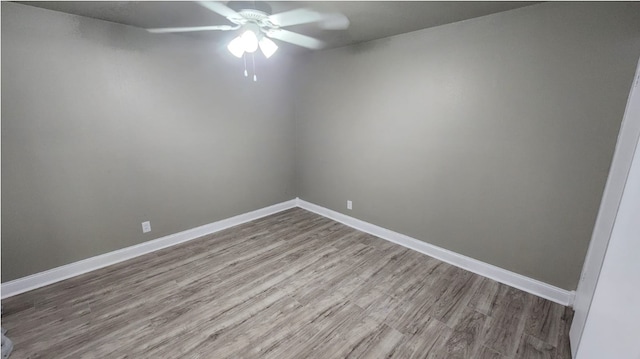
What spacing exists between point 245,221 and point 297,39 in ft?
8.00

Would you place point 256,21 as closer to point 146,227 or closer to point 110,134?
point 110,134

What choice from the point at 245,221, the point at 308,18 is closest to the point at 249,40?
the point at 308,18

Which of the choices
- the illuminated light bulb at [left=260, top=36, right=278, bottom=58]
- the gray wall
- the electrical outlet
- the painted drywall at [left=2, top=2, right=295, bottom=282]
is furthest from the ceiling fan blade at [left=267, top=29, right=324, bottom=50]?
the electrical outlet

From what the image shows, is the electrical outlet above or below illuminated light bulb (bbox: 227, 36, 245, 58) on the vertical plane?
below

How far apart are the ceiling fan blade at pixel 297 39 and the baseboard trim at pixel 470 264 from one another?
2226mm

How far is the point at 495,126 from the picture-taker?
2.30 meters

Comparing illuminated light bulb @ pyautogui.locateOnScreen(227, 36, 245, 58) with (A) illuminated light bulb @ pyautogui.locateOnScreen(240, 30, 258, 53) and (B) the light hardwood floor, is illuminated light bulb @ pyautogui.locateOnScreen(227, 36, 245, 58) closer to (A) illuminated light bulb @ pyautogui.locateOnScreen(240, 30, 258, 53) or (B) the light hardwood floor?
(A) illuminated light bulb @ pyautogui.locateOnScreen(240, 30, 258, 53)

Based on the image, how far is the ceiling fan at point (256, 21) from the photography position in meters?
1.87

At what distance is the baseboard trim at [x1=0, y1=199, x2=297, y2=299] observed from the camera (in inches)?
90.8

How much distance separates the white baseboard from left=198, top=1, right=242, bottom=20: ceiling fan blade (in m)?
2.39

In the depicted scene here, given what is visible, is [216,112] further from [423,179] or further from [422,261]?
[422,261]

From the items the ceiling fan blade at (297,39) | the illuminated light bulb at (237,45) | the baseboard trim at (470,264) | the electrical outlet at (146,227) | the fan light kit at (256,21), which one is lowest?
the baseboard trim at (470,264)

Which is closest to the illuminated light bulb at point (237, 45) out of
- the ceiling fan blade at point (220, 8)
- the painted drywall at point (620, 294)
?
the ceiling fan blade at point (220, 8)

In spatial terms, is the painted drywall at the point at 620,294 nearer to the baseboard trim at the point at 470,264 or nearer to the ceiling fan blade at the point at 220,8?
the baseboard trim at the point at 470,264
